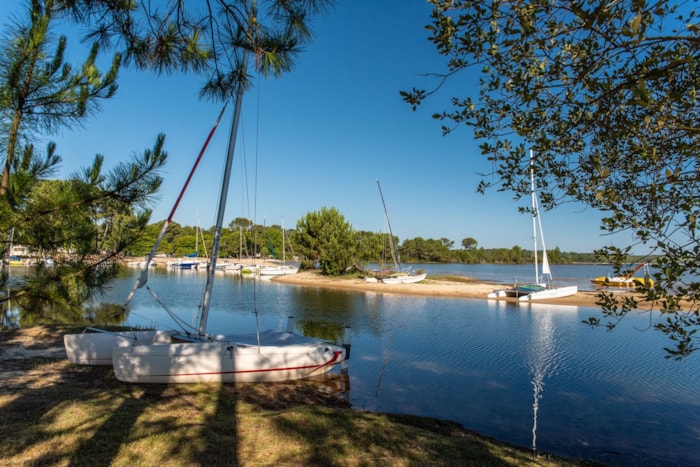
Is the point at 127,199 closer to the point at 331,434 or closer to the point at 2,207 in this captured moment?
the point at 2,207

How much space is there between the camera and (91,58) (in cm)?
623

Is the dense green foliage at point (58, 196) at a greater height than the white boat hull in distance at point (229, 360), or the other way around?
the dense green foliage at point (58, 196)

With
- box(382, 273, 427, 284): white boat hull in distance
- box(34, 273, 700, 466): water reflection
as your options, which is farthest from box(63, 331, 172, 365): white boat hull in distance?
box(382, 273, 427, 284): white boat hull in distance

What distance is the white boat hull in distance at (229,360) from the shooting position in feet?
29.5

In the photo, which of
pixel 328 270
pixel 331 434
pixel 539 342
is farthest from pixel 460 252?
pixel 331 434

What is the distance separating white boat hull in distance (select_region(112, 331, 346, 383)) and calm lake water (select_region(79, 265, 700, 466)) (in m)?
1.07

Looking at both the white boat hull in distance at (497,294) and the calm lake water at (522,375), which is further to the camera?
the white boat hull in distance at (497,294)

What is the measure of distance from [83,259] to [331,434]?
4433mm

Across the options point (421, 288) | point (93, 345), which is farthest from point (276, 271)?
point (93, 345)

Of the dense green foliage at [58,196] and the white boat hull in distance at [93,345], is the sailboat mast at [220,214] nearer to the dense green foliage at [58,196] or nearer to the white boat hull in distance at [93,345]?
the white boat hull in distance at [93,345]

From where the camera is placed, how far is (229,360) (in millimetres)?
10023

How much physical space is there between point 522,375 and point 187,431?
1097cm

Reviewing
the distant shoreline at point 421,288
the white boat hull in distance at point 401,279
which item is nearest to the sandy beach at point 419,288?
the distant shoreline at point 421,288

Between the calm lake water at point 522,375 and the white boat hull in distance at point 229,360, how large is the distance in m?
1.07
